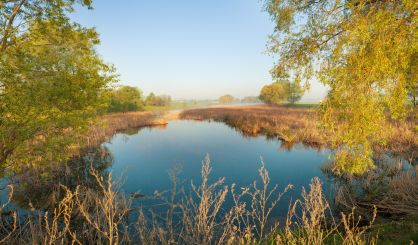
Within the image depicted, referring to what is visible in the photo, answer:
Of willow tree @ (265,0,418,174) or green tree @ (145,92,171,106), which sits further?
green tree @ (145,92,171,106)

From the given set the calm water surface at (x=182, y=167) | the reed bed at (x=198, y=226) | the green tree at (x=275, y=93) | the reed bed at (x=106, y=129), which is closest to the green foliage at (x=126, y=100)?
the reed bed at (x=106, y=129)

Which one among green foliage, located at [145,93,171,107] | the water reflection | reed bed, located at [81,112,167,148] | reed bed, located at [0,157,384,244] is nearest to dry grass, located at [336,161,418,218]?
reed bed, located at [0,157,384,244]

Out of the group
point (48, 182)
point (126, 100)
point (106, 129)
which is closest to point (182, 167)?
point (48, 182)

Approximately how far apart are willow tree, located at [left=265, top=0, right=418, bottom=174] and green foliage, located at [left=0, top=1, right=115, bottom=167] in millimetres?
9662

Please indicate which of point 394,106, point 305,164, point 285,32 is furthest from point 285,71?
point 305,164

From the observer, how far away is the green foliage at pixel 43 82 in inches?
296

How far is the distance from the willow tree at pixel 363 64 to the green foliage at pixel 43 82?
966cm

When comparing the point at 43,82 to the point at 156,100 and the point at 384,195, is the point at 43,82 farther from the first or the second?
the point at 156,100

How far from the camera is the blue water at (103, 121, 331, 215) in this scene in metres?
12.1

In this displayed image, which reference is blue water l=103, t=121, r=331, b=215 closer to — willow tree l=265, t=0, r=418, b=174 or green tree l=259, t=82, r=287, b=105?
willow tree l=265, t=0, r=418, b=174

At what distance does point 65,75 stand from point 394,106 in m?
12.3

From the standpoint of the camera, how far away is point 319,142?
18.5 m

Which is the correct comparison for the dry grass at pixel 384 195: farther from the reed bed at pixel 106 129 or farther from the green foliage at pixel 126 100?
the green foliage at pixel 126 100

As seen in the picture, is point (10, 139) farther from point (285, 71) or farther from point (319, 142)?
point (319, 142)
